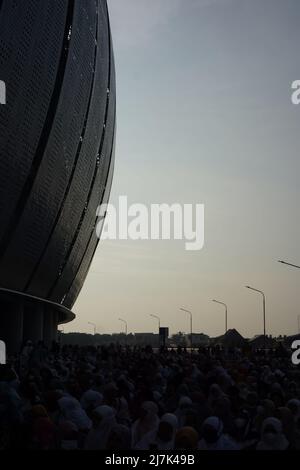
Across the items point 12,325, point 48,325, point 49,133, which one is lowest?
point 12,325

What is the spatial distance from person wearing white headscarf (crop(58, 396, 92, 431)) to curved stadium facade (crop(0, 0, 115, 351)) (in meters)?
15.3

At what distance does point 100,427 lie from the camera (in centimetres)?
902

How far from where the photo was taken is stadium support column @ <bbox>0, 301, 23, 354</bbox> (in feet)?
110

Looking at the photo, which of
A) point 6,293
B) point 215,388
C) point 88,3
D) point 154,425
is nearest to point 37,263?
point 6,293

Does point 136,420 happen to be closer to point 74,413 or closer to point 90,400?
point 74,413

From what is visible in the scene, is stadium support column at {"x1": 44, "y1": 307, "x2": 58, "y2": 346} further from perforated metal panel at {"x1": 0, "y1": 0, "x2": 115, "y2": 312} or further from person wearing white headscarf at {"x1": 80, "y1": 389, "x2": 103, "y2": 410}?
person wearing white headscarf at {"x1": 80, "y1": 389, "x2": 103, "y2": 410}

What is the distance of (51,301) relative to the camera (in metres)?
38.7

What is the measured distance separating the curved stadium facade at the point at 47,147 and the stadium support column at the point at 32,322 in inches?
2.0

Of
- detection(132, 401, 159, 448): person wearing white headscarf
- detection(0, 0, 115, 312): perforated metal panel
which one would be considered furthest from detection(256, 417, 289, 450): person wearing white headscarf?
detection(0, 0, 115, 312): perforated metal panel

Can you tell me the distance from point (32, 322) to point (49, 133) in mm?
11074

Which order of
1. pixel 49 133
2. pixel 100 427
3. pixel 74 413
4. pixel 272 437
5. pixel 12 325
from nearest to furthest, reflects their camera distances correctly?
pixel 272 437 → pixel 100 427 → pixel 74 413 → pixel 49 133 → pixel 12 325

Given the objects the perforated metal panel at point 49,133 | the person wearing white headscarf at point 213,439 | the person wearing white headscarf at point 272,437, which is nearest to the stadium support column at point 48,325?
the perforated metal panel at point 49,133

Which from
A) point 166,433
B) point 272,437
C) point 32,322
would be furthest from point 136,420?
point 32,322

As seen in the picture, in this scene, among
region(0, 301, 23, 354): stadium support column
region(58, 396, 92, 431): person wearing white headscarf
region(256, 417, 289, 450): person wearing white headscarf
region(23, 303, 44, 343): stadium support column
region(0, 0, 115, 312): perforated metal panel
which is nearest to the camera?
region(256, 417, 289, 450): person wearing white headscarf
